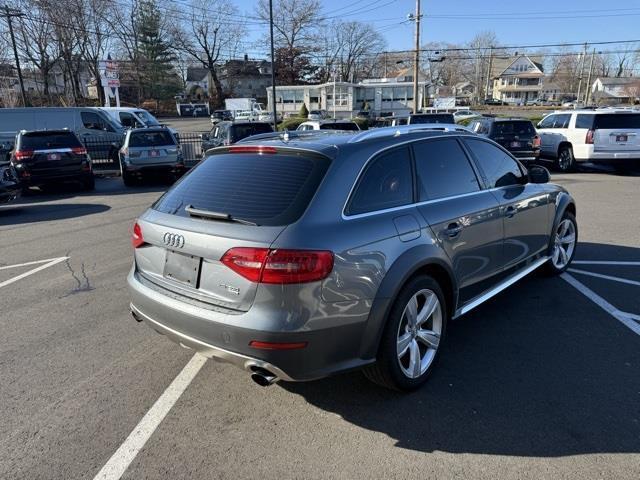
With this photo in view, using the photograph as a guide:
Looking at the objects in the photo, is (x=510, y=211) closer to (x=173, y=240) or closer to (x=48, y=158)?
(x=173, y=240)

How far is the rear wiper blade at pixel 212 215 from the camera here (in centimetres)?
272

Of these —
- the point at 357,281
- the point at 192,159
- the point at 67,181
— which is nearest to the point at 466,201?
the point at 357,281

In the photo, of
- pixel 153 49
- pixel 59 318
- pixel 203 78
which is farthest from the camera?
pixel 203 78

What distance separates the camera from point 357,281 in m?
2.68

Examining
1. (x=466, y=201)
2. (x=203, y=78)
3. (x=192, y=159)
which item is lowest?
(x=192, y=159)

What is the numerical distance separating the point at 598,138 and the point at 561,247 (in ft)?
35.7

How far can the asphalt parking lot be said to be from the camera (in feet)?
8.37

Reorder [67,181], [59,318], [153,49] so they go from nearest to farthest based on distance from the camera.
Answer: [59,318] → [67,181] → [153,49]

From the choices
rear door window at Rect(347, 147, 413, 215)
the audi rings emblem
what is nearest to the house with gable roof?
rear door window at Rect(347, 147, 413, 215)

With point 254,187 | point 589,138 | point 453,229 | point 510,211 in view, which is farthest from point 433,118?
point 254,187

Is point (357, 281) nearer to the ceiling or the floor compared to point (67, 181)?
nearer to the ceiling

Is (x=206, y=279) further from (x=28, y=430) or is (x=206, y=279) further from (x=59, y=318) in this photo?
(x=59, y=318)

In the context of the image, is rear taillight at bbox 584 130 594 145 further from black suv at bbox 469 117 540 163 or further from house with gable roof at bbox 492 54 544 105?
house with gable roof at bbox 492 54 544 105

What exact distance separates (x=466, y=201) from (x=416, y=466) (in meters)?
2.04
